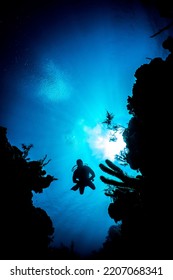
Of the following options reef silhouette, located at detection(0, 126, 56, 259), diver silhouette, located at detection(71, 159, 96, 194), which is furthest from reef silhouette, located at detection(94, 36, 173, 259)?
reef silhouette, located at detection(0, 126, 56, 259)

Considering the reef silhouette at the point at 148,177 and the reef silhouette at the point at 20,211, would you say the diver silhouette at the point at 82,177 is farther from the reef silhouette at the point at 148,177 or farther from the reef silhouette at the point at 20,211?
the reef silhouette at the point at 20,211

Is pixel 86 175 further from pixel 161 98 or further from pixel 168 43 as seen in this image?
pixel 168 43

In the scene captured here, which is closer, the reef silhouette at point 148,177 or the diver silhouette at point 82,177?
the reef silhouette at point 148,177

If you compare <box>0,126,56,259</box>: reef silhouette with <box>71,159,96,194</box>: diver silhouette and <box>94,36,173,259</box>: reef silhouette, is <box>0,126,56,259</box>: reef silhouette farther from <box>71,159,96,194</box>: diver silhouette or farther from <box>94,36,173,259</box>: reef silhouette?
<box>94,36,173,259</box>: reef silhouette

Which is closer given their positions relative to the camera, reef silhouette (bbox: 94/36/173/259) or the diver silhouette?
reef silhouette (bbox: 94/36/173/259)

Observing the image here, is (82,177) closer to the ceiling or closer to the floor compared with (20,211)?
closer to the ceiling

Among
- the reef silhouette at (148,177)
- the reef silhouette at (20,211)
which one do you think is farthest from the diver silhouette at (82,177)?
the reef silhouette at (20,211)

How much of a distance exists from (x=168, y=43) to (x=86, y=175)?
7.76m

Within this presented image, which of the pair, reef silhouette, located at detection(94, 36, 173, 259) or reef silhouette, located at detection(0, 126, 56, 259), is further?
reef silhouette, located at detection(0, 126, 56, 259)

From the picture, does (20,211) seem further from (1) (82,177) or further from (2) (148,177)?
(2) (148,177)

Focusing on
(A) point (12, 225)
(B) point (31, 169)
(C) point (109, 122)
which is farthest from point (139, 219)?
(C) point (109, 122)

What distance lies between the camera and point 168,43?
30.3 ft

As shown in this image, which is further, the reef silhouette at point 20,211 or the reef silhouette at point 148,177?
the reef silhouette at point 20,211

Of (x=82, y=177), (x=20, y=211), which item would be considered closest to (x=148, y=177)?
(x=82, y=177)
